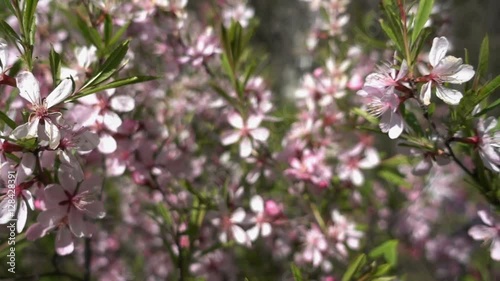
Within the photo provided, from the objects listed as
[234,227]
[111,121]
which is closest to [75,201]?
[111,121]

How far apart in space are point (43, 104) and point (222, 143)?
0.58 m

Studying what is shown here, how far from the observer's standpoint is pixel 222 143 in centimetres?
130

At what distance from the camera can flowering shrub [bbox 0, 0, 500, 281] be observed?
84 centimetres

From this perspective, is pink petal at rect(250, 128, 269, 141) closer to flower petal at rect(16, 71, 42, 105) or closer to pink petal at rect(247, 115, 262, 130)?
pink petal at rect(247, 115, 262, 130)

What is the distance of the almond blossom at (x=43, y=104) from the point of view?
2.49 feet

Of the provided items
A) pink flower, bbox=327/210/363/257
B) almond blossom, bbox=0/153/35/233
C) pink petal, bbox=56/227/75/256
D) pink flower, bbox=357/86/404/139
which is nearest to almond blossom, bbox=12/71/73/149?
almond blossom, bbox=0/153/35/233

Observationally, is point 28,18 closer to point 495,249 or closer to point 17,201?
point 17,201

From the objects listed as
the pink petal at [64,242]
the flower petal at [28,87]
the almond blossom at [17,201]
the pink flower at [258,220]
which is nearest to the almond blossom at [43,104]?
the flower petal at [28,87]

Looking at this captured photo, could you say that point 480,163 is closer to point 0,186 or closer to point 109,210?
point 0,186

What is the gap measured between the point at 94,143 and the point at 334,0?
115 cm

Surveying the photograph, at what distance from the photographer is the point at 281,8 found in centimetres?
374

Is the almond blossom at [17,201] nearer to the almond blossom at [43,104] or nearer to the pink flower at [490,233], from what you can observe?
the almond blossom at [43,104]

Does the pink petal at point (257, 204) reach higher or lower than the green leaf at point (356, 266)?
lower

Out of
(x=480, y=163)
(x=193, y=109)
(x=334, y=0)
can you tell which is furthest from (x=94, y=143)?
(x=334, y=0)
